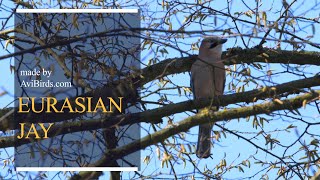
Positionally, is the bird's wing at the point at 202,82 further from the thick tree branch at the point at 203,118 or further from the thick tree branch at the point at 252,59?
the thick tree branch at the point at 203,118

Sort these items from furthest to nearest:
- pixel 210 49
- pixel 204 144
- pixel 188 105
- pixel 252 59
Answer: pixel 210 49
pixel 252 59
pixel 204 144
pixel 188 105

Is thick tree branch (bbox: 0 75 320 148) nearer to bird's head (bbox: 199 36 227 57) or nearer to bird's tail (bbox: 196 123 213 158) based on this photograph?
bird's tail (bbox: 196 123 213 158)

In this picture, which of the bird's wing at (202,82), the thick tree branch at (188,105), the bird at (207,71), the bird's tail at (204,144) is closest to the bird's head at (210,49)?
the bird at (207,71)

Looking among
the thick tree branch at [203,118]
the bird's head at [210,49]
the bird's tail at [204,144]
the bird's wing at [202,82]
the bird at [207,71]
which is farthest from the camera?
the bird's wing at [202,82]

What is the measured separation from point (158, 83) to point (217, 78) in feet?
2.51

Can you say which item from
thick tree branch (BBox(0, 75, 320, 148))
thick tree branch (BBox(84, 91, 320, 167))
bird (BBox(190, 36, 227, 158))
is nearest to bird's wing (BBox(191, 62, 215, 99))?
bird (BBox(190, 36, 227, 158))

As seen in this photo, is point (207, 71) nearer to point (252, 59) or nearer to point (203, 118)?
point (252, 59)

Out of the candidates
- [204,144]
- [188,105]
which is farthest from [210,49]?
[188,105]

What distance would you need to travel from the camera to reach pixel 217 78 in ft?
22.1

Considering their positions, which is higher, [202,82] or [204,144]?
[202,82]

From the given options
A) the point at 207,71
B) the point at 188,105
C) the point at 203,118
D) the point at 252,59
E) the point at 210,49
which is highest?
the point at 210,49

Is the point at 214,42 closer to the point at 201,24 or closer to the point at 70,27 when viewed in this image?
the point at 201,24

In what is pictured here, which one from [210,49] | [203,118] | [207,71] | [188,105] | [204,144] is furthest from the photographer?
[207,71]

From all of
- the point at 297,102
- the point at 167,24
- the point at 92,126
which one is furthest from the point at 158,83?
the point at 297,102
